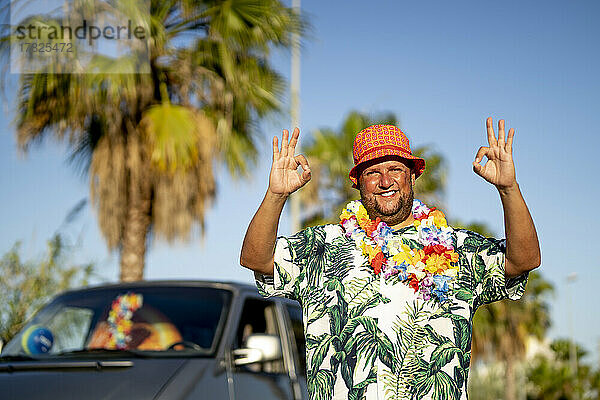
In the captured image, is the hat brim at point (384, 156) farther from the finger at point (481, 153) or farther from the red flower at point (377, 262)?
the red flower at point (377, 262)

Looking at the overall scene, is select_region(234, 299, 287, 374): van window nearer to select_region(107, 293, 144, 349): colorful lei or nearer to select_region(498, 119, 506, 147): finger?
select_region(107, 293, 144, 349): colorful lei

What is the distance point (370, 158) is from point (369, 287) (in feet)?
1.97

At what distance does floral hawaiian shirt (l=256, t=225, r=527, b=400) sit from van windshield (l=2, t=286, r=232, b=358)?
1.62 m

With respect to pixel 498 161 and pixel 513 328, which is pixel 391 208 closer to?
pixel 498 161

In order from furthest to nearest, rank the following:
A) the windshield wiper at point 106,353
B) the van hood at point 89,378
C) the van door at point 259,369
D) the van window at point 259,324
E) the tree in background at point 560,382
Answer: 1. the tree in background at point 560,382
2. the van window at point 259,324
3. the van door at point 259,369
4. the windshield wiper at point 106,353
5. the van hood at point 89,378

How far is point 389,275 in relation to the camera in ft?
10.8

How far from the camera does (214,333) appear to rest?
Answer: 4.91 meters

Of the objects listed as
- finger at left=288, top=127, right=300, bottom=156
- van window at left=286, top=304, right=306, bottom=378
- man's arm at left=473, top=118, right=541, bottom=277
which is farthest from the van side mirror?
man's arm at left=473, top=118, right=541, bottom=277

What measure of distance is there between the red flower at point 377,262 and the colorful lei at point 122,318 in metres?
2.41

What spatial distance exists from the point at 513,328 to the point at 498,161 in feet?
116

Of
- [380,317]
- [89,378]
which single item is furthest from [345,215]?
[89,378]

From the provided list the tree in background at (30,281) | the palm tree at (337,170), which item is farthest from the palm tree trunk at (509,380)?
the tree in background at (30,281)

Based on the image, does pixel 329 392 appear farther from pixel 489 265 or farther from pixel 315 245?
pixel 489 265

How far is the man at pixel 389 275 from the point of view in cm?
313
